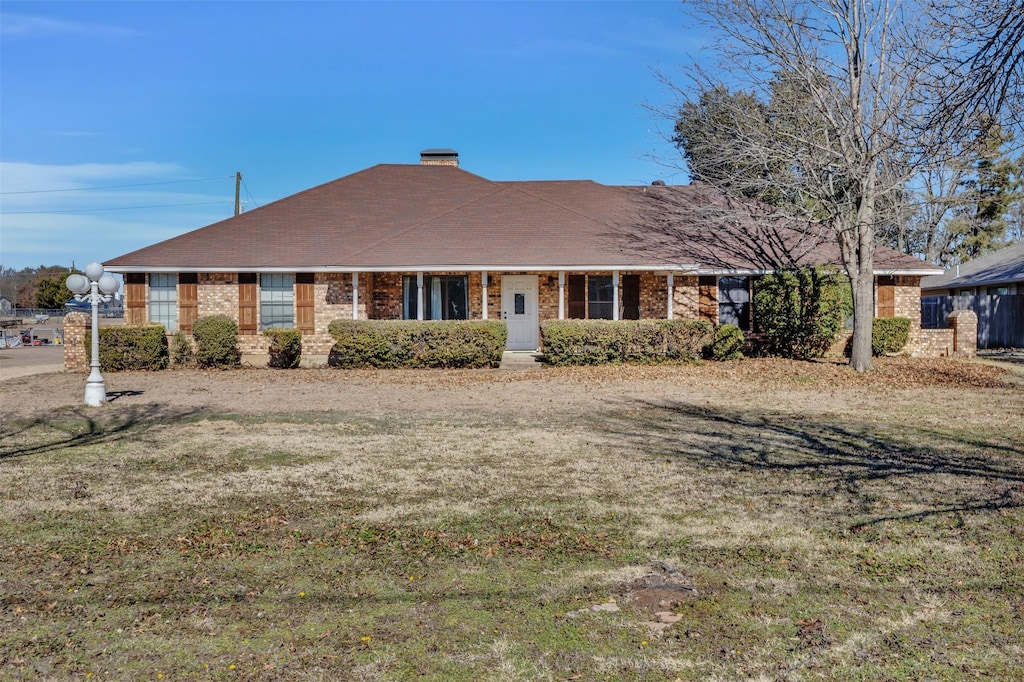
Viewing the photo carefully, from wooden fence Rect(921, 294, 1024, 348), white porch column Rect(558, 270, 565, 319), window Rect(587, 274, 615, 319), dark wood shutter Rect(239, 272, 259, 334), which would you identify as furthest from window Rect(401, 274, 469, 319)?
wooden fence Rect(921, 294, 1024, 348)

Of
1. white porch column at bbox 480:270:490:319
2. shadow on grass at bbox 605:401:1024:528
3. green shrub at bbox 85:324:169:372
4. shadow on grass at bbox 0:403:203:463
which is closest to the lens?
shadow on grass at bbox 605:401:1024:528

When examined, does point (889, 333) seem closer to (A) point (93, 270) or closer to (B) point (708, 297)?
(B) point (708, 297)

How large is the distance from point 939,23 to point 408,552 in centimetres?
702

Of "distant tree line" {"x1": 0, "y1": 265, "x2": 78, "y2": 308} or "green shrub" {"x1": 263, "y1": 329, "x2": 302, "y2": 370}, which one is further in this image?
"distant tree line" {"x1": 0, "y1": 265, "x2": 78, "y2": 308}

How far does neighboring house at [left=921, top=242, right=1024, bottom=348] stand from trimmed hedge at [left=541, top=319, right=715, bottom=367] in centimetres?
1073

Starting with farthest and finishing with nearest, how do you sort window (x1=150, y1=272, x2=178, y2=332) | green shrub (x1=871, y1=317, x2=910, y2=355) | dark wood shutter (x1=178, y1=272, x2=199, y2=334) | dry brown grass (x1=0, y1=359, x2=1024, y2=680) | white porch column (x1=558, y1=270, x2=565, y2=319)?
1. window (x1=150, y1=272, x2=178, y2=332)
2. dark wood shutter (x1=178, y1=272, x2=199, y2=334)
3. white porch column (x1=558, y1=270, x2=565, y2=319)
4. green shrub (x1=871, y1=317, x2=910, y2=355)
5. dry brown grass (x1=0, y1=359, x2=1024, y2=680)

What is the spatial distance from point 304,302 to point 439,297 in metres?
3.88

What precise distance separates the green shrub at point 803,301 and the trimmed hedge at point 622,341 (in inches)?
77.1

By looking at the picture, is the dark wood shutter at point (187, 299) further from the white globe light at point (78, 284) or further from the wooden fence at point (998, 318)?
the wooden fence at point (998, 318)

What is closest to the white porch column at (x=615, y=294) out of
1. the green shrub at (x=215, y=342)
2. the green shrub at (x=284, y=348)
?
the green shrub at (x=284, y=348)

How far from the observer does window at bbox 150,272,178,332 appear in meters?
21.4

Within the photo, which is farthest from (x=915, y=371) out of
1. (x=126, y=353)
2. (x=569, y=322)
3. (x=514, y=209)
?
(x=126, y=353)

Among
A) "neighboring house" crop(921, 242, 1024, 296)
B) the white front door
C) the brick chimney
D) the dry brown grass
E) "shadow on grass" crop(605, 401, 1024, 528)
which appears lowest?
the dry brown grass

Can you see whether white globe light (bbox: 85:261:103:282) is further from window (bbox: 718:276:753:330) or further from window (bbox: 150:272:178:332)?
window (bbox: 718:276:753:330)
